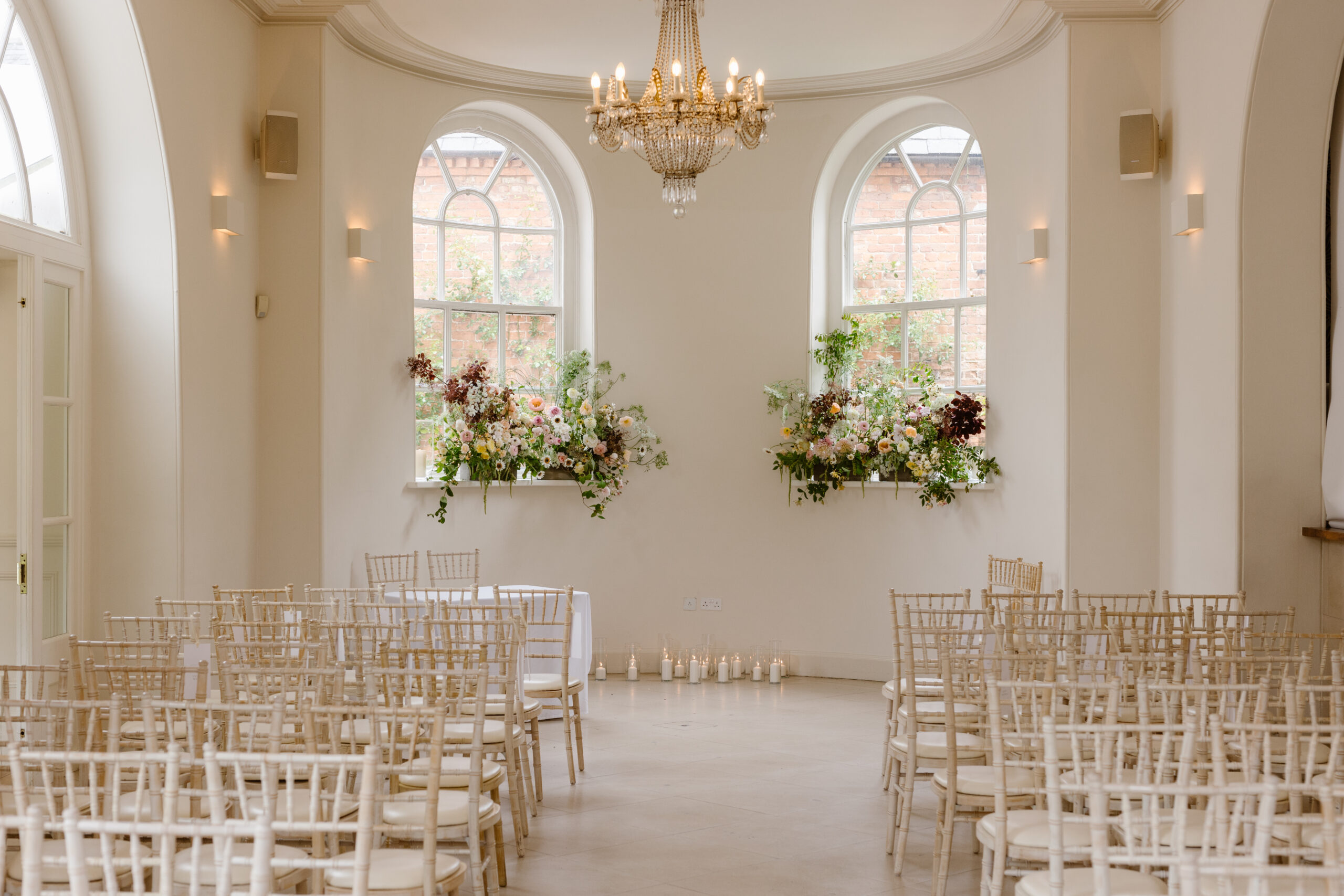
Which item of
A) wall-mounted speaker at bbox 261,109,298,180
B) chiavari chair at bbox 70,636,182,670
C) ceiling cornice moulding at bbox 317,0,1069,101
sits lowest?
chiavari chair at bbox 70,636,182,670

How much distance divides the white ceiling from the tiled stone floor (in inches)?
165

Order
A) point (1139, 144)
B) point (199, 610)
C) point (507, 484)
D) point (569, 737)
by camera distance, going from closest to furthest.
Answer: point (199, 610) < point (569, 737) < point (1139, 144) < point (507, 484)

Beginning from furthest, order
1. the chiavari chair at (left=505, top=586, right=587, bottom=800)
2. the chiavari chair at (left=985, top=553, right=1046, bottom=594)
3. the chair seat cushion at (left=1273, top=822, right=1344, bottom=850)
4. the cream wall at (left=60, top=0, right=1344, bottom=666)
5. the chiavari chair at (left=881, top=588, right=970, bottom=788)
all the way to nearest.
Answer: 1. the chiavari chair at (left=985, top=553, right=1046, bottom=594)
2. the cream wall at (left=60, top=0, right=1344, bottom=666)
3. the chiavari chair at (left=505, top=586, right=587, bottom=800)
4. the chiavari chair at (left=881, top=588, right=970, bottom=788)
5. the chair seat cushion at (left=1273, top=822, right=1344, bottom=850)

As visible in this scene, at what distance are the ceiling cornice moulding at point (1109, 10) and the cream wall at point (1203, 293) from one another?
0.34ft

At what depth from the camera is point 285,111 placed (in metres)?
6.92

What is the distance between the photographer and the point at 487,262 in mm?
8750

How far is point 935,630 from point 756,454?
14.7ft

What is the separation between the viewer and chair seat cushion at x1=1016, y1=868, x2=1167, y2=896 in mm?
2895

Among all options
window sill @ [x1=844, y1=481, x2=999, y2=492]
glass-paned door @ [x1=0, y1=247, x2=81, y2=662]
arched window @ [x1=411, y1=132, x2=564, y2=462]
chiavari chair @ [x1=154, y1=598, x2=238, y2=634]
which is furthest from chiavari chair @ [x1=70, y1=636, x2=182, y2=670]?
window sill @ [x1=844, y1=481, x2=999, y2=492]

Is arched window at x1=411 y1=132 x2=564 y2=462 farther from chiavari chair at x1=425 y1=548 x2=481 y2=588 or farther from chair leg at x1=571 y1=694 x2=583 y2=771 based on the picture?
chair leg at x1=571 y1=694 x2=583 y2=771

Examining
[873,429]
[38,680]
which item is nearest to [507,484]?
[873,429]

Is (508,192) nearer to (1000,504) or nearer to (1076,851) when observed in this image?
(1000,504)

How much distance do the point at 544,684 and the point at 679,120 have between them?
8.71 ft

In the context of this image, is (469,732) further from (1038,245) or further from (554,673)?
(1038,245)
